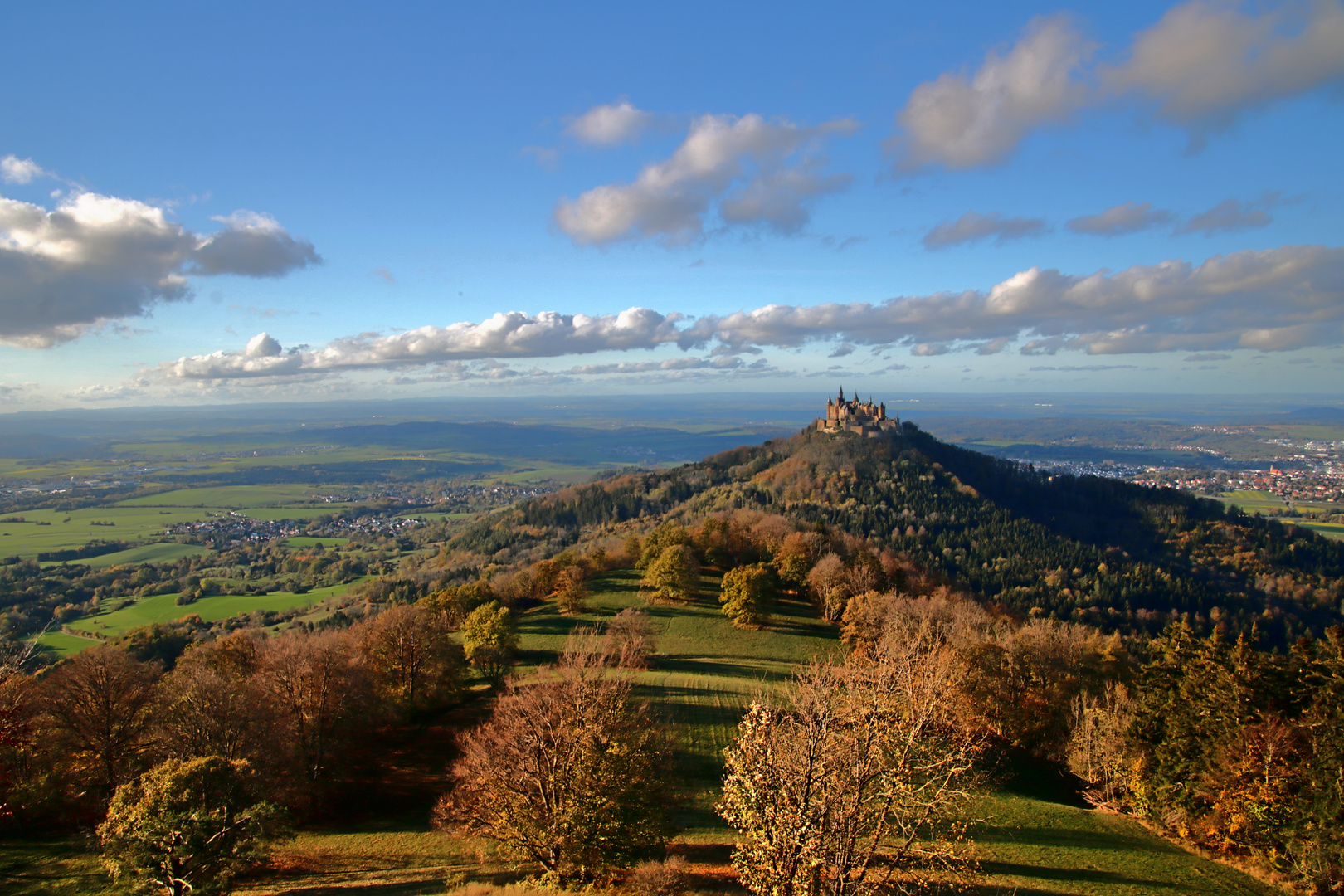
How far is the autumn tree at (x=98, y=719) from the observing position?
26.2 meters

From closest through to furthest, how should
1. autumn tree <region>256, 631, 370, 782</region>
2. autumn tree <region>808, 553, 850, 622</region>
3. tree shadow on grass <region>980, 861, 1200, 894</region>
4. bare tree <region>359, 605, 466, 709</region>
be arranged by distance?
tree shadow on grass <region>980, 861, 1200, 894</region>, autumn tree <region>256, 631, 370, 782</region>, bare tree <region>359, 605, 466, 709</region>, autumn tree <region>808, 553, 850, 622</region>

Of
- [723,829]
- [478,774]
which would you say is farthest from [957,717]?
[478,774]

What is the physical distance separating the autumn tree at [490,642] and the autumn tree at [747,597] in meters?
22.6

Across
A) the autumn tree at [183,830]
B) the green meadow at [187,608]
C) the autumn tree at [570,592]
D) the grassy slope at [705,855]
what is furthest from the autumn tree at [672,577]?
the green meadow at [187,608]

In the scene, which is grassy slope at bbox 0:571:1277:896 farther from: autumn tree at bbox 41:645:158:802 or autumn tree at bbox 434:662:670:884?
autumn tree at bbox 434:662:670:884

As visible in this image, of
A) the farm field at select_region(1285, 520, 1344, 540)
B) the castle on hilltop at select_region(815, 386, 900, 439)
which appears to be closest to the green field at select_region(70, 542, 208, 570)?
the castle on hilltop at select_region(815, 386, 900, 439)

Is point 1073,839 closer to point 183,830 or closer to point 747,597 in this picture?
point 183,830

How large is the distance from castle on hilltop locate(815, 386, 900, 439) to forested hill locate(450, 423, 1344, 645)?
604 centimetres

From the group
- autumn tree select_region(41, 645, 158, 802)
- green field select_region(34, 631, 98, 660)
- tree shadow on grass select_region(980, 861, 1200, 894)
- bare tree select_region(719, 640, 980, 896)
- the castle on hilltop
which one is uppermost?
the castle on hilltop

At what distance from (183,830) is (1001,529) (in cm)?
14033

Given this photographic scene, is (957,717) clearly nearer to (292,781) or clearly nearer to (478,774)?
(478,774)

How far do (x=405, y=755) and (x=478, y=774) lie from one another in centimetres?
1792

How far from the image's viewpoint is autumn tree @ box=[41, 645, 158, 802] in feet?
86.0

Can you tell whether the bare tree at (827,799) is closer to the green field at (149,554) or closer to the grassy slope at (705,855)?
the grassy slope at (705,855)
